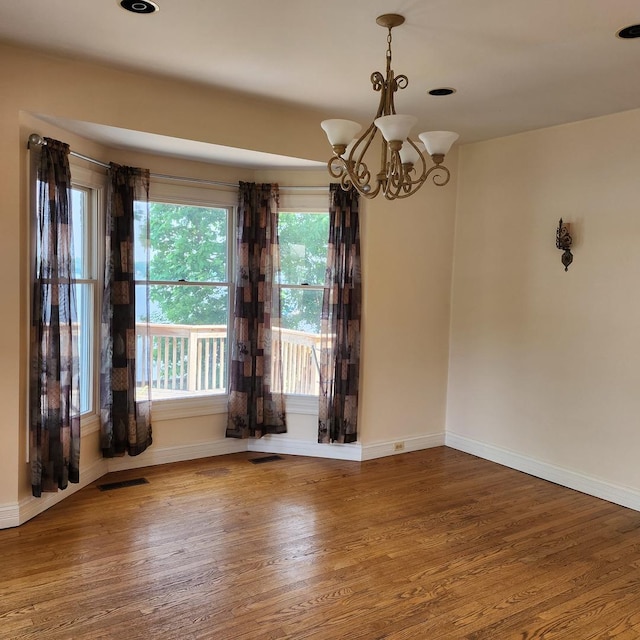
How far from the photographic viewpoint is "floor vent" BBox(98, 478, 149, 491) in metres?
3.93

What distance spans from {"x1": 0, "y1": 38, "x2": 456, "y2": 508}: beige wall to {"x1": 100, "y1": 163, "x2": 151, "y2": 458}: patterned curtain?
183 mm

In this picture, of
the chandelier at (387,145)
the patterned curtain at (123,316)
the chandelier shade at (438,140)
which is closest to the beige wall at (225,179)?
the patterned curtain at (123,316)

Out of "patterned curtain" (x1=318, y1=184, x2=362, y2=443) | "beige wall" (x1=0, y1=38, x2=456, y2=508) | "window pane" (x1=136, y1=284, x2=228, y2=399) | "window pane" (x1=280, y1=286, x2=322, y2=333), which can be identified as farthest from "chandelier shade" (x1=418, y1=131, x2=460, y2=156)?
"window pane" (x1=136, y1=284, x2=228, y2=399)

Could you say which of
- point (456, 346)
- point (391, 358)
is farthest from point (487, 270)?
point (391, 358)

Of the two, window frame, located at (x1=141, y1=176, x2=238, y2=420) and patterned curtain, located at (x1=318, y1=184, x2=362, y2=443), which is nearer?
window frame, located at (x1=141, y1=176, x2=238, y2=420)

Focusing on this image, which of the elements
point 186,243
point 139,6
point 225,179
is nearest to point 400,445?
point 186,243

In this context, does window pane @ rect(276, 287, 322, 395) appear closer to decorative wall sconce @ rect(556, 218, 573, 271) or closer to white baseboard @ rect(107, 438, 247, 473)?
A: white baseboard @ rect(107, 438, 247, 473)

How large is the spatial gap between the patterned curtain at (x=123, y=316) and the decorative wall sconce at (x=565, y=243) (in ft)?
9.94

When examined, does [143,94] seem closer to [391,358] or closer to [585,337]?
[391,358]

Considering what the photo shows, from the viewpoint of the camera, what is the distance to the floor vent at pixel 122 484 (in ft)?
12.9

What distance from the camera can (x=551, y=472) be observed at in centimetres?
431

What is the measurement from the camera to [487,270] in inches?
189

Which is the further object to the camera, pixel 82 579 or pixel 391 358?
pixel 391 358

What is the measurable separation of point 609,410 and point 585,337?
0.53 metres
